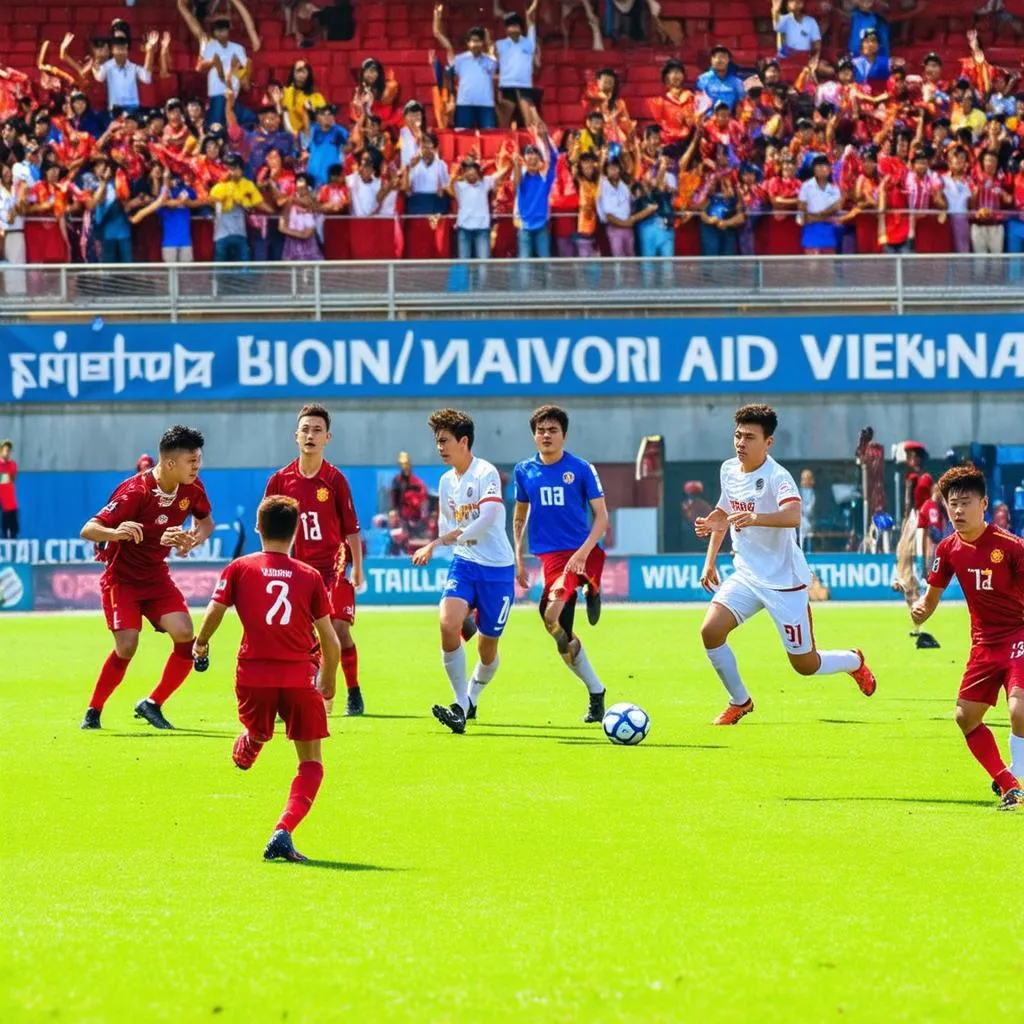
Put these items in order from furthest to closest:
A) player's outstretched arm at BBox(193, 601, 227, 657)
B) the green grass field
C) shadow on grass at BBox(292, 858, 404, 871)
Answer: player's outstretched arm at BBox(193, 601, 227, 657)
shadow on grass at BBox(292, 858, 404, 871)
the green grass field

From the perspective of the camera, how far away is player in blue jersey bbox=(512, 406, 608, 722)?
13.4m

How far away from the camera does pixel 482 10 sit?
36.9 metres

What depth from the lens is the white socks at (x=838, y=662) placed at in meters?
13.2

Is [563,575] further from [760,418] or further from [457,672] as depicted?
[760,418]

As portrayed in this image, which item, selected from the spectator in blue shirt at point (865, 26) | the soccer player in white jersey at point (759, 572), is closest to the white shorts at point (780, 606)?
the soccer player in white jersey at point (759, 572)

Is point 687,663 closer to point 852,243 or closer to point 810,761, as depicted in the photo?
point 810,761

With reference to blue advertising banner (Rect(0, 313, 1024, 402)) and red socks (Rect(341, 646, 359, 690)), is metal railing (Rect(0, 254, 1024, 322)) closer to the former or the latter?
blue advertising banner (Rect(0, 313, 1024, 402))

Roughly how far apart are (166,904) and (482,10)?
31.9m

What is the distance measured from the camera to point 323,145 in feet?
103

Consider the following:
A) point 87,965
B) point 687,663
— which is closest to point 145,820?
point 87,965

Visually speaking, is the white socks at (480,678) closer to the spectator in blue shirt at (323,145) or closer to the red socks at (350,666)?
the red socks at (350,666)

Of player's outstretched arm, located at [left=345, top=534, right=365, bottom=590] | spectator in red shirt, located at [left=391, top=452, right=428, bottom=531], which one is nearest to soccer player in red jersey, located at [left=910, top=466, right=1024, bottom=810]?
player's outstretched arm, located at [left=345, top=534, right=365, bottom=590]

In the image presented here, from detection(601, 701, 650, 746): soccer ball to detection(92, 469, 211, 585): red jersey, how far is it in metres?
3.16

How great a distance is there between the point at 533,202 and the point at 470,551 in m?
17.9
